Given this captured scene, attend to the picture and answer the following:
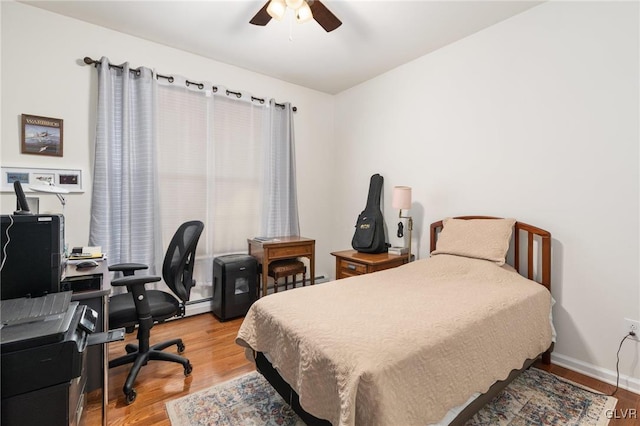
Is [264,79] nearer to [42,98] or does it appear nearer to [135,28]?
[135,28]

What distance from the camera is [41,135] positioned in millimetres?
2285

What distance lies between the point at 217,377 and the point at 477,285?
180 centimetres

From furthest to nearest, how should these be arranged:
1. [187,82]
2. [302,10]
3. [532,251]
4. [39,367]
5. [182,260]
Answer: [187,82], [532,251], [182,260], [302,10], [39,367]

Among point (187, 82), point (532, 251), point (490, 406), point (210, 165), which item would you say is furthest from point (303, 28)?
point (490, 406)

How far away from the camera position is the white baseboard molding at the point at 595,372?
182 centimetres

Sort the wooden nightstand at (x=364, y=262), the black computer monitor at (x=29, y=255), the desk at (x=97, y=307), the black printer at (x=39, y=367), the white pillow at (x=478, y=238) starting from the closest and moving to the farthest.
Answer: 1. the black printer at (x=39, y=367)
2. the black computer monitor at (x=29, y=255)
3. the desk at (x=97, y=307)
4. the white pillow at (x=478, y=238)
5. the wooden nightstand at (x=364, y=262)

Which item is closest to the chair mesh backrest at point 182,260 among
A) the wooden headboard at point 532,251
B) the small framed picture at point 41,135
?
the small framed picture at point 41,135

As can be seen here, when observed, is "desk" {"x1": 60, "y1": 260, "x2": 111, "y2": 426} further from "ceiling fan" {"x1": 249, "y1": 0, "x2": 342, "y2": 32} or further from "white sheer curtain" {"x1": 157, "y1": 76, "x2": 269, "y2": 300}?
"ceiling fan" {"x1": 249, "y1": 0, "x2": 342, "y2": 32}

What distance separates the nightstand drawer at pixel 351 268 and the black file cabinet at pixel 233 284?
903 mm

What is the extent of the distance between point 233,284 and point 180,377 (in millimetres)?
1054

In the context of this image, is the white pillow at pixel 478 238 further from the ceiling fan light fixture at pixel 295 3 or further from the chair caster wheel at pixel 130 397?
the chair caster wheel at pixel 130 397

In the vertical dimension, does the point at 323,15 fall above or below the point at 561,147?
above

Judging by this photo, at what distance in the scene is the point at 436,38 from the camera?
2629mm

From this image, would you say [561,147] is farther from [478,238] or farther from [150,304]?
[150,304]
